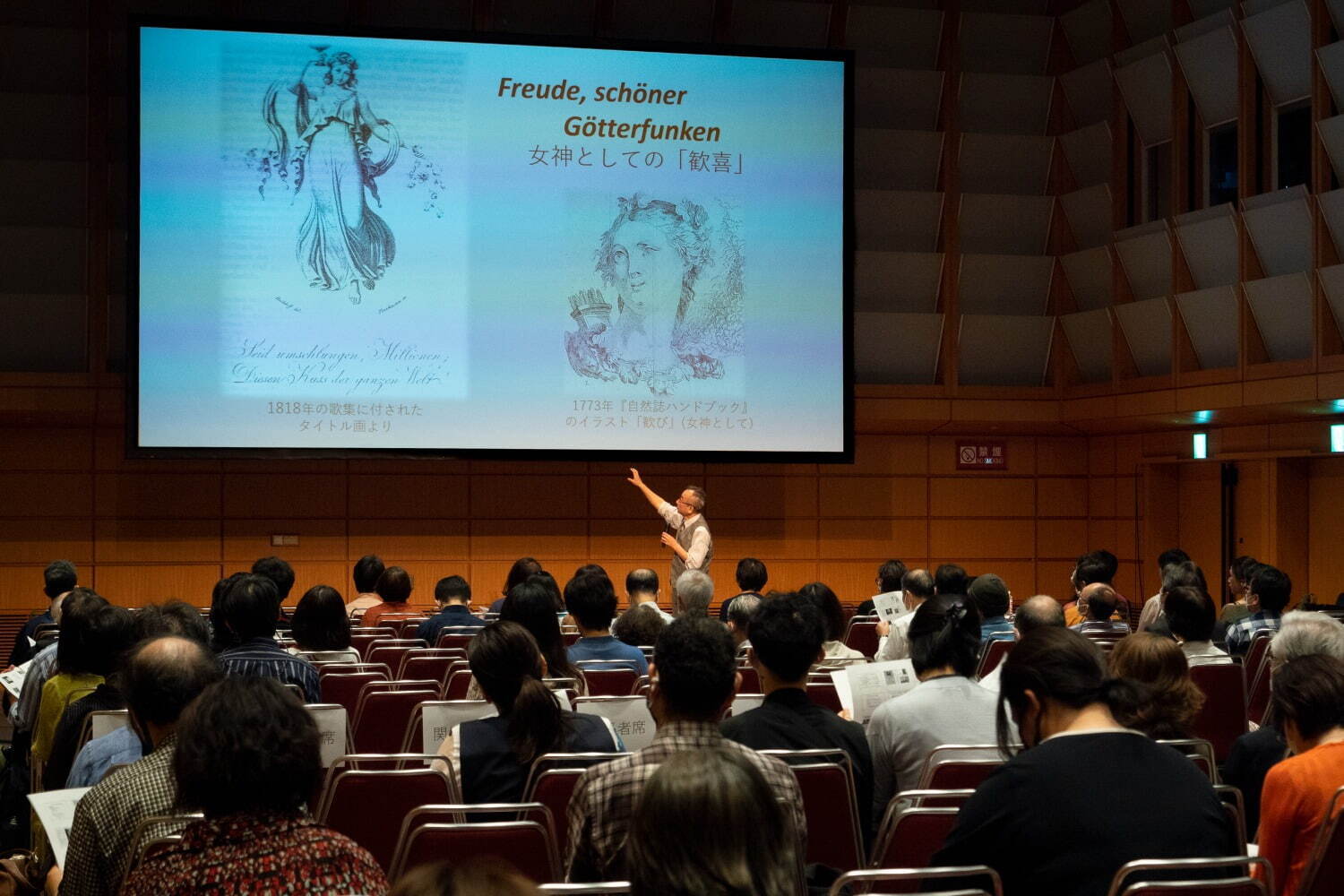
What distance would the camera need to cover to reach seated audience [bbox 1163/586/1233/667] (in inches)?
253

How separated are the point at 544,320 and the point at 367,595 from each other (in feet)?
12.1

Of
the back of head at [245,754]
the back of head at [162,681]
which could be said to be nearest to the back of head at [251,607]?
the back of head at [162,681]

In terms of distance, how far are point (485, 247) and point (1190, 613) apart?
7.85 metres

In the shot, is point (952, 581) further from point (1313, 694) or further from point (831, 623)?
point (1313, 694)

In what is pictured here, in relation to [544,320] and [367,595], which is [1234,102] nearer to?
[544,320]

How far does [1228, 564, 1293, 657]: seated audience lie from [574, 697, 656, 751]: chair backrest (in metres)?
3.97

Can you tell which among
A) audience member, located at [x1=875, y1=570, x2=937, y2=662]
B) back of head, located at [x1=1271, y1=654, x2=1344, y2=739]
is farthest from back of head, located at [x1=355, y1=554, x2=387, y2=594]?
back of head, located at [x1=1271, y1=654, x2=1344, y2=739]

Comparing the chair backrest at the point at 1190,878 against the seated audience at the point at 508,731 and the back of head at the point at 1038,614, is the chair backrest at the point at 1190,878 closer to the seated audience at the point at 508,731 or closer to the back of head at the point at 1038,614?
the seated audience at the point at 508,731

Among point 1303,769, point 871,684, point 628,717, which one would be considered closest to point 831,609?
point 628,717

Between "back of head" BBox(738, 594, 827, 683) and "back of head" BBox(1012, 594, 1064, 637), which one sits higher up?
"back of head" BBox(738, 594, 827, 683)

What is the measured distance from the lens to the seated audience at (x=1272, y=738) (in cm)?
405

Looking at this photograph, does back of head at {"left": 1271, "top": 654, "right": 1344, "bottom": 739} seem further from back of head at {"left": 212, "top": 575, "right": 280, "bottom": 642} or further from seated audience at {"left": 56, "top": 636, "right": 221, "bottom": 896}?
back of head at {"left": 212, "top": 575, "right": 280, "bottom": 642}

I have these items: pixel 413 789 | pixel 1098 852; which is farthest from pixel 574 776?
pixel 1098 852

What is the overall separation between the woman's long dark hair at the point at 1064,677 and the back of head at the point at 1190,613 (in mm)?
3728
